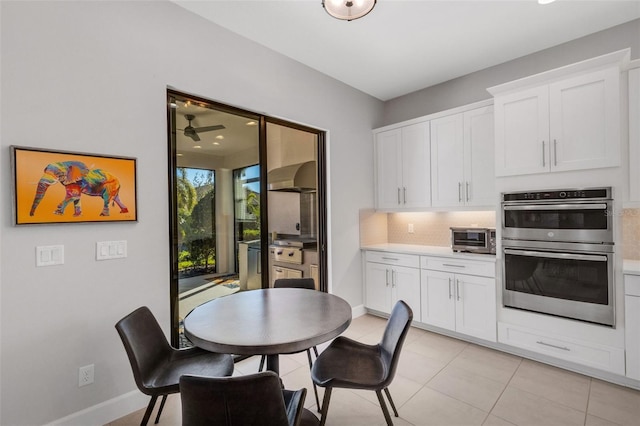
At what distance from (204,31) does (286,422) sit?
2.88 m

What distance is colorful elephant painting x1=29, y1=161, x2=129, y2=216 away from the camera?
5.98ft

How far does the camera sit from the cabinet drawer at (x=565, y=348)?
2.38m

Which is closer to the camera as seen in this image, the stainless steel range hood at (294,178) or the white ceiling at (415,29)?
the white ceiling at (415,29)

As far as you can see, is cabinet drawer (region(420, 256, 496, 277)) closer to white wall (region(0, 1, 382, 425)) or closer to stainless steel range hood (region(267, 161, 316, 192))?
stainless steel range hood (region(267, 161, 316, 192))

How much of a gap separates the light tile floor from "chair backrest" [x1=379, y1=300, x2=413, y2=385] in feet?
1.81

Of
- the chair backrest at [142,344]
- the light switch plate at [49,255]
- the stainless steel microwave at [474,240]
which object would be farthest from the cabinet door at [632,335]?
the light switch plate at [49,255]

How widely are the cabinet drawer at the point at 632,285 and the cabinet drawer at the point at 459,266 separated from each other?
0.92 m

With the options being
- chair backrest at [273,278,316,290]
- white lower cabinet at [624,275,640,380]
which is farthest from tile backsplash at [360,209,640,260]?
chair backrest at [273,278,316,290]

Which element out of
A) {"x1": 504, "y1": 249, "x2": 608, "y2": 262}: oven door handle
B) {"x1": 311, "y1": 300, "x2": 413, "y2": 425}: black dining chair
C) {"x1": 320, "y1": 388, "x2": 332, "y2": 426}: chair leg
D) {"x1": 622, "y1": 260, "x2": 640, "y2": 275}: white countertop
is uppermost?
{"x1": 504, "y1": 249, "x2": 608, "y2": 262}: oven door handle

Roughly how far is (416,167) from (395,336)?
99.5 inches

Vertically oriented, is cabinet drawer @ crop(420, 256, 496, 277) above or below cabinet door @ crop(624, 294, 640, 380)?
above

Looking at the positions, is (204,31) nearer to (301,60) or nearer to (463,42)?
(301,60)

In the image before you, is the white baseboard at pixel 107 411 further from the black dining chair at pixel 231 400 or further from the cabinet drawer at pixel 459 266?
the cabinet drawer at pixel 459 266

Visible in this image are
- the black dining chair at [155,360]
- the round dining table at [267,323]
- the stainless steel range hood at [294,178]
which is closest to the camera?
the round dining table at [267,323]
